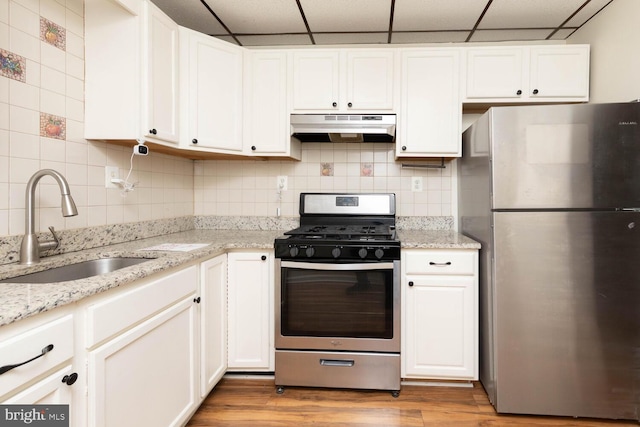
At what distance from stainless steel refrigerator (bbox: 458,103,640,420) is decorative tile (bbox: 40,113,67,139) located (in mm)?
2133

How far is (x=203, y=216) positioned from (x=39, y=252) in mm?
1363

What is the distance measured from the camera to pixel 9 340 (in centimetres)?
83

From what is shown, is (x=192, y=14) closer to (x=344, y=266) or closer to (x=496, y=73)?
(x=344, y=266)

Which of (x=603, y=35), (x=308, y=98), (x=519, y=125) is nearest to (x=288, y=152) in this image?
(x=308, y=98)

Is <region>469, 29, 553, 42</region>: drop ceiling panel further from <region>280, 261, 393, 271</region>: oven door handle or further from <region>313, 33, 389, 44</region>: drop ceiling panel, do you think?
<region>280, 261, 393, 271</region>: oven door handle

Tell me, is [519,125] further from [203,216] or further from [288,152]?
[203,216]

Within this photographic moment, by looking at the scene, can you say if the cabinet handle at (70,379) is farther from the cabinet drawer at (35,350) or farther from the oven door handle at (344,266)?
the oven door handle at (344,266)

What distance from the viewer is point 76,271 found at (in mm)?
1528

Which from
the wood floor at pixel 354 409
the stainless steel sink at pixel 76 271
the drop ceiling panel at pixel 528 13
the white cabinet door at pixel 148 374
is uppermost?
the drop ceiling panel at pixel 528 13

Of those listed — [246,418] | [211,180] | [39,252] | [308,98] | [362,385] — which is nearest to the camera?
[39,252]

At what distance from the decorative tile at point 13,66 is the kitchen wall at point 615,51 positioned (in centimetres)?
297

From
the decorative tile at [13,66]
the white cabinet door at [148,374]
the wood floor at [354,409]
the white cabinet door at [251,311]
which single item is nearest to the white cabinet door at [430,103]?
the white cabinet door at [251,311]

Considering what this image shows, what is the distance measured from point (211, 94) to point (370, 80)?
41.0 inches

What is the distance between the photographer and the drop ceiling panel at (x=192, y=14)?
6.81ft
